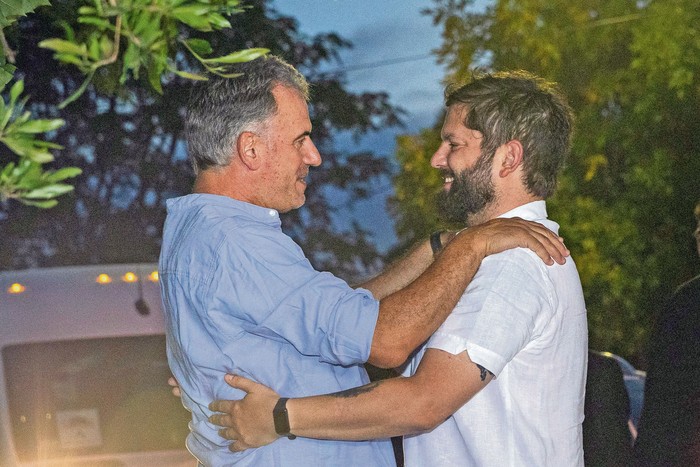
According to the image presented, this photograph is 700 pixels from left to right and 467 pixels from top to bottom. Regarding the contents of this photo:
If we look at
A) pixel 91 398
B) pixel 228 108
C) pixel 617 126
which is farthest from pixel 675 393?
pixel 617 126

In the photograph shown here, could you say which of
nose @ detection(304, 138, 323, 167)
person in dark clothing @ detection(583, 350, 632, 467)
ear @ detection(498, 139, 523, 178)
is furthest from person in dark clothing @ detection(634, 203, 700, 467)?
nose @ detection(304, 138, 323, 167)

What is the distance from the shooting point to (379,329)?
8.39ft

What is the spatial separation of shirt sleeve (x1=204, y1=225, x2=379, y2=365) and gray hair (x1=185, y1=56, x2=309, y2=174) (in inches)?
12.6

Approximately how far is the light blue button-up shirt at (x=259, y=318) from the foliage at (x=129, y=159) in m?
7.15

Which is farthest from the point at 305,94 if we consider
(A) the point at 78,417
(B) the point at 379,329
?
(A) the point at 78,417

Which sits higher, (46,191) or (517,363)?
(46,191)

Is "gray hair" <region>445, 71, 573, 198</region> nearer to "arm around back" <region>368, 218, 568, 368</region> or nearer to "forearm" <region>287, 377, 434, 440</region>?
"arm around back" <region>368, 218, 568, 368</region>

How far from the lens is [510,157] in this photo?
297 centimetres

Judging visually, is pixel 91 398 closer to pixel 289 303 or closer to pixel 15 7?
pixel 289 303

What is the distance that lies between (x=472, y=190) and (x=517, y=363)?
22.4 inches

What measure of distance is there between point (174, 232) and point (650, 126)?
9.39m

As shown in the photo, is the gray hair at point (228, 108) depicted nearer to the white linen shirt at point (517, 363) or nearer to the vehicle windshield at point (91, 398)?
the white linen shirt at point (517, 363)

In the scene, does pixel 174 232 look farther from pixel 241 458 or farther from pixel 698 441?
pixel 698 441

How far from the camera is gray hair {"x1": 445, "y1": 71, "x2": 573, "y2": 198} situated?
9.77 ft
